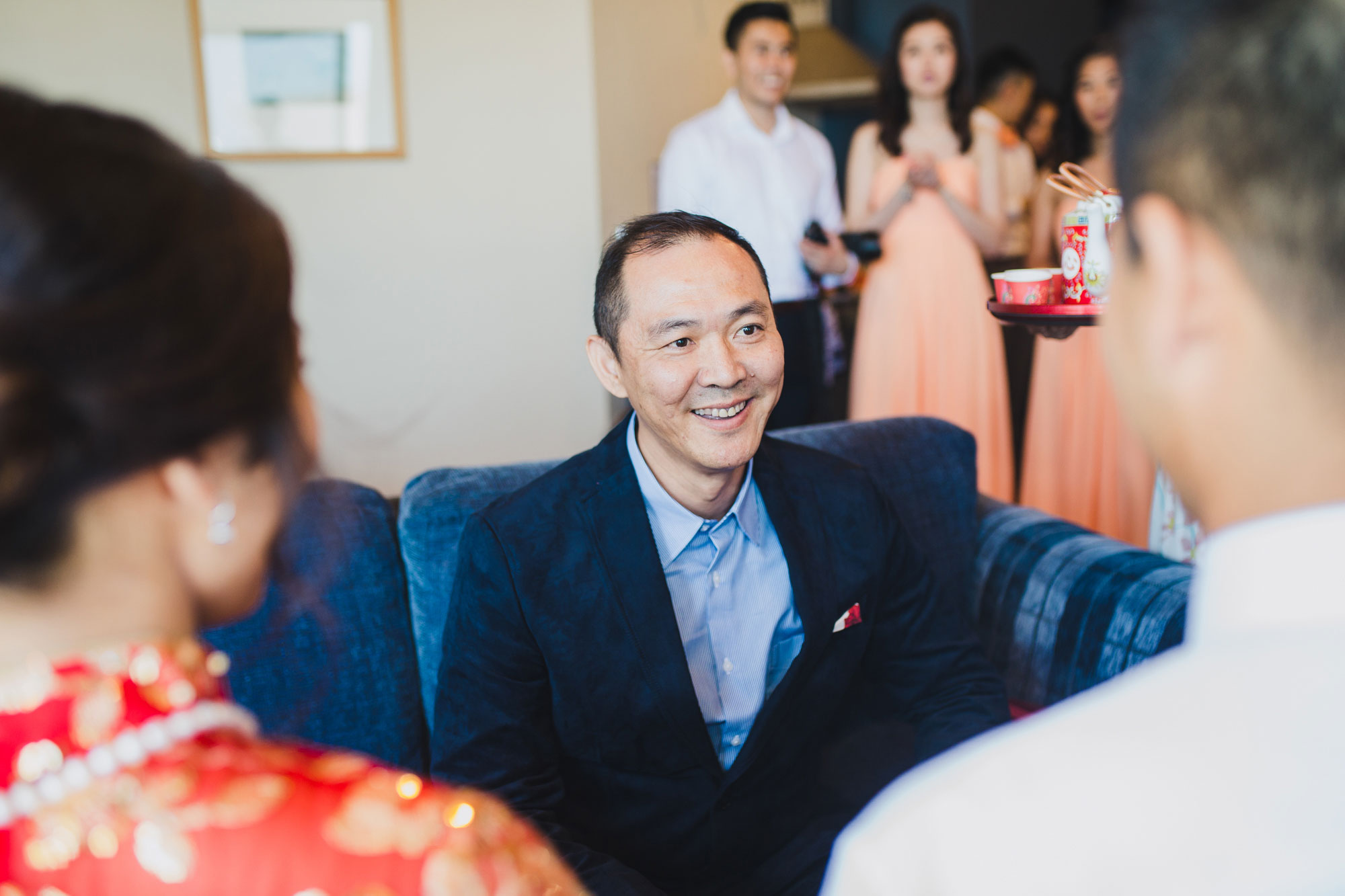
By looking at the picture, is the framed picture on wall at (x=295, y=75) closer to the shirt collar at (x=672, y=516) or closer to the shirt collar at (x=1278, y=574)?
the shirt collar at (x=672, y=516)

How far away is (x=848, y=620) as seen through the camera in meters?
1.36

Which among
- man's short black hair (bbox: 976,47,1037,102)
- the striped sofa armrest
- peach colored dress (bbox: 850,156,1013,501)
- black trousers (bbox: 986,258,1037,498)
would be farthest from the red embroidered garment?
man's short black hair (bbox: 976,47,1037,102)

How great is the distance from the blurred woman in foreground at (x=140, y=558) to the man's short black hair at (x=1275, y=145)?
1.48 feet

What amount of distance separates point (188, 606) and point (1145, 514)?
2.77 m

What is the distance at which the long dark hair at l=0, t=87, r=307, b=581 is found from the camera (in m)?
0.45

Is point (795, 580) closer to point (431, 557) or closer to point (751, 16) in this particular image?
point (431, 557)

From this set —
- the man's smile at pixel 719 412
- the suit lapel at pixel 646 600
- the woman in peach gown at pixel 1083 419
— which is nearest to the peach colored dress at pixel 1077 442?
the woman in peach gown at pixel 1083 419

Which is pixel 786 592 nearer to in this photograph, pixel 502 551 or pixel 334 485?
pixel 502 551

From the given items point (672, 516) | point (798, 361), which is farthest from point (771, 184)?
point (672, 516)

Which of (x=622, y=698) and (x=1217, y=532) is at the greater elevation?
(x=1217, y=532)

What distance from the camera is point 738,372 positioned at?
1326 millimetres

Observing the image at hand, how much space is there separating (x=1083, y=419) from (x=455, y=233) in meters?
2.03

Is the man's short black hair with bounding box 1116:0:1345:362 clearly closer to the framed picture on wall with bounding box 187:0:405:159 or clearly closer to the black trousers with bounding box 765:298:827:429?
the black trousers with bounding box 765:298:827:429

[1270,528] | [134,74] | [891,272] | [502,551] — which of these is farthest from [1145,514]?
[134,74]
